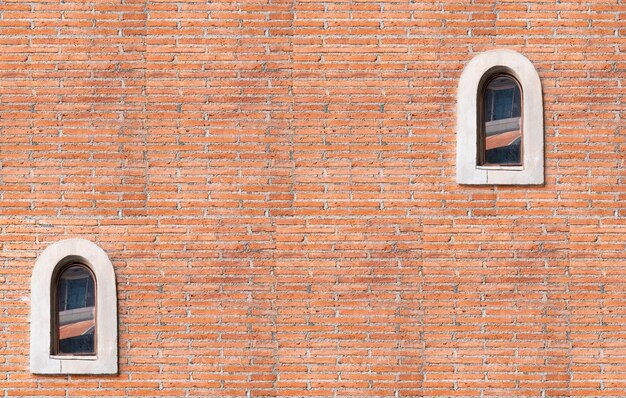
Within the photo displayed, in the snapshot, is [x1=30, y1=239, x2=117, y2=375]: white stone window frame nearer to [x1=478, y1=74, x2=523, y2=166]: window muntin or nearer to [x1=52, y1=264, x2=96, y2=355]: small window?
[x1=52, y1=264, x2=96, y2=355]: small window

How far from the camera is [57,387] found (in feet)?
24.5

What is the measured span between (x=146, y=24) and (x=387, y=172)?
2.43 meters

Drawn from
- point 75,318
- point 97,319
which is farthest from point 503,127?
point 75,318

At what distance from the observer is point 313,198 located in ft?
24.7

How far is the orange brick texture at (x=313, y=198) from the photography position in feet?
24.3

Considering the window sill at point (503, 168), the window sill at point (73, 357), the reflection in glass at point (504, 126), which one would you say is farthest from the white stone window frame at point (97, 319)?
the reflection in glass at point (504, 126)

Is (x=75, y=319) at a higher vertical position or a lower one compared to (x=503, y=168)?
lower

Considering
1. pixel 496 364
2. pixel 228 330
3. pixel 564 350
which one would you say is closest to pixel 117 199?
pixel 228 330

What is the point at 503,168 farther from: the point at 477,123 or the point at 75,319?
the point at 75,319

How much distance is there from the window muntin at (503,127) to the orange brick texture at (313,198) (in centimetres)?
27

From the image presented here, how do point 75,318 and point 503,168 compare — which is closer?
point 503,168

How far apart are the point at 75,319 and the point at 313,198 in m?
2.28

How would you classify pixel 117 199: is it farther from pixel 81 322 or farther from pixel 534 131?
pixel 534 131

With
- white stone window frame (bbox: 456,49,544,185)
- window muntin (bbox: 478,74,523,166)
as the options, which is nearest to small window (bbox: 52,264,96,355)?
white stone window frame (bbox: 456,49,544,185)
